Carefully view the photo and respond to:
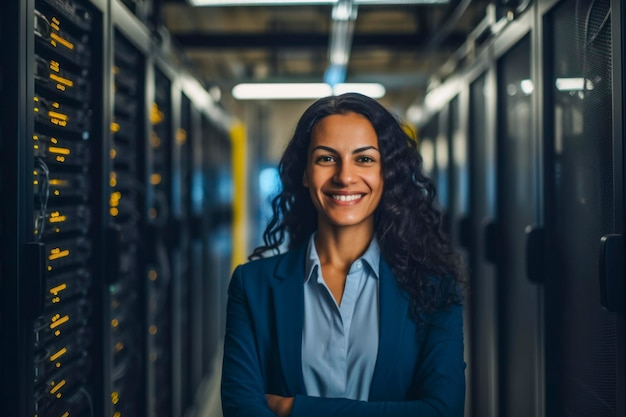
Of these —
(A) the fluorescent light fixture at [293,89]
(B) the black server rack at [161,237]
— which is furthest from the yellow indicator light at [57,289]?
(A) the fluorescent light fixture at [293,89]

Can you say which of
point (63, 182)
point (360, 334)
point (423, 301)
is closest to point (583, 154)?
point (423, 301)

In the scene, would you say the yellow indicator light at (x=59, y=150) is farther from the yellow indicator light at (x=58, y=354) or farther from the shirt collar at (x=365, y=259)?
the shirt collar at (x=365, y=259)

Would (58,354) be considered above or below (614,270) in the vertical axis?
below

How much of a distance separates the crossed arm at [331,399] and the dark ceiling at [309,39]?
207 centimetres

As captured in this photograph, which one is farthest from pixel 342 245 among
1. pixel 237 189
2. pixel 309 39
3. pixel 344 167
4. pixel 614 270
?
pixel 237 189

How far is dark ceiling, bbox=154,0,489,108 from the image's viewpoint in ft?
17.2

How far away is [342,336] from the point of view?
4.98ft

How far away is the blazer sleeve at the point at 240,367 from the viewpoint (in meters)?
1.48

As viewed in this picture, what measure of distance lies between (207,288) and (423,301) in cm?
376

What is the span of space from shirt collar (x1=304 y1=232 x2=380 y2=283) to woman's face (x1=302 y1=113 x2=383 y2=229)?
0.09m

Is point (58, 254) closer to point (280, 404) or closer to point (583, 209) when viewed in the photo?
point (280, 404)

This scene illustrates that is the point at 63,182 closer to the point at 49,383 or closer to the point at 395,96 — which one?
the point at 49,383

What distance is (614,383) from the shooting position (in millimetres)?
1754

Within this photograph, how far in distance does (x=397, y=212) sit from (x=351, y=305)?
9.8 inches
